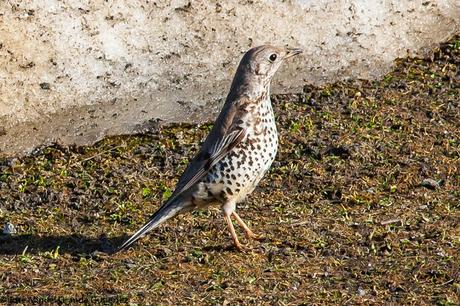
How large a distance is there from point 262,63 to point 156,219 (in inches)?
59.7

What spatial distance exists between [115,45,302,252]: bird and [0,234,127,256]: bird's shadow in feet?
0.64

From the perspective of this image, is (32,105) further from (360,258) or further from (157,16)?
(360,258)

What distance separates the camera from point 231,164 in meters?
7.93

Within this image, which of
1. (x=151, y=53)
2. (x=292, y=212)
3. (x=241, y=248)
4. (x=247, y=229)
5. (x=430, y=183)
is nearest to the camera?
(x=241, y=248)

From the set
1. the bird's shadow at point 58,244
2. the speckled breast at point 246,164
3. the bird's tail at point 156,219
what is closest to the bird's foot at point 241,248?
the speckled breast at point 246,164

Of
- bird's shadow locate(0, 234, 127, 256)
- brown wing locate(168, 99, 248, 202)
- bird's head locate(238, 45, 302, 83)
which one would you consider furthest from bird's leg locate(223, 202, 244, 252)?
bird's head locate(238, 45, 302, 83)

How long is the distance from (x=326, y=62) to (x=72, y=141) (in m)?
2.75

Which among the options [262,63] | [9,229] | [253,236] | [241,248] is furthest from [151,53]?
[241,248]

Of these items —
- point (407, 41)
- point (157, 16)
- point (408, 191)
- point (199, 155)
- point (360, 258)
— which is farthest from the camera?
point (407, 41)

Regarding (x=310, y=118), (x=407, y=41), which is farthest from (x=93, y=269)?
(x=407, y=41)

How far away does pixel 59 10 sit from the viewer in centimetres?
1019

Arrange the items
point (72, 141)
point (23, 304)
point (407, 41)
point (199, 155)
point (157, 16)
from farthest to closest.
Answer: point (407, 41) → point (157, 16) → point (72, 141) → point (199, 155) → point (23, 304)

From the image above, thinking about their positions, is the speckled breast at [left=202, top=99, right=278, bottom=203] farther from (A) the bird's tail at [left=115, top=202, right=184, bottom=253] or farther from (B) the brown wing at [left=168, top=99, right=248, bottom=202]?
(A) the bird's tail at [left=115, top=202, right=184, bottom=253]

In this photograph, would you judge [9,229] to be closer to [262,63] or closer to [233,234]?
[233,234]
